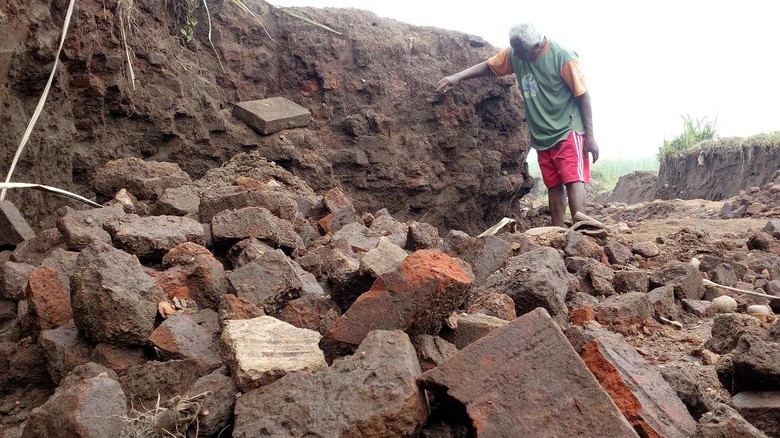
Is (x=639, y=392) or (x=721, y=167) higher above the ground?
(x=639, y=392)

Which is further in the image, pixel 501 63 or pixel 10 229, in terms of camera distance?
pixel 501 63

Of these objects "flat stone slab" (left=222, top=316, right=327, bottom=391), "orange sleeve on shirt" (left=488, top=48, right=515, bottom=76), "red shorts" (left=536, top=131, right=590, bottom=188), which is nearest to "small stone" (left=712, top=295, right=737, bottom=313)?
"flat stone slab" (left=222, top=316, right=327, bottom=391)

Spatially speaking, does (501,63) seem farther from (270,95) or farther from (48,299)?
(48,299)

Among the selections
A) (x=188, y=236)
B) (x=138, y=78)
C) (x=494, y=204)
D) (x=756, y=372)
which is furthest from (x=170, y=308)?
(x=494, y=204)

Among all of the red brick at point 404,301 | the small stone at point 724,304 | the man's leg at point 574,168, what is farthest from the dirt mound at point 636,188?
the red brick at point 404,301

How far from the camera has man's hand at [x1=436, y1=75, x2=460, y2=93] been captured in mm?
5918

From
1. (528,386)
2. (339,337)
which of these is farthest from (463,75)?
(528,386)

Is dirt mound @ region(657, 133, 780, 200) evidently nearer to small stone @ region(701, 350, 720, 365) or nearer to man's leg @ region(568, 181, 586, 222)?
man's leg @ region(568, 181, 586, 222)

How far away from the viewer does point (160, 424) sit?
162cm

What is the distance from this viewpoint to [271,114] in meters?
5.09

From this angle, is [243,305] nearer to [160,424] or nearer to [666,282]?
[160,424]

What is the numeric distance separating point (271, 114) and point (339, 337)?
3.46 m

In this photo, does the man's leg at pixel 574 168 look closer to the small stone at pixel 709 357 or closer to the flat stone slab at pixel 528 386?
the small stone at pixel 709 357

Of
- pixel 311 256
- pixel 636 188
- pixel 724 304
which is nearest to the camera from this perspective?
pixel 311 256
